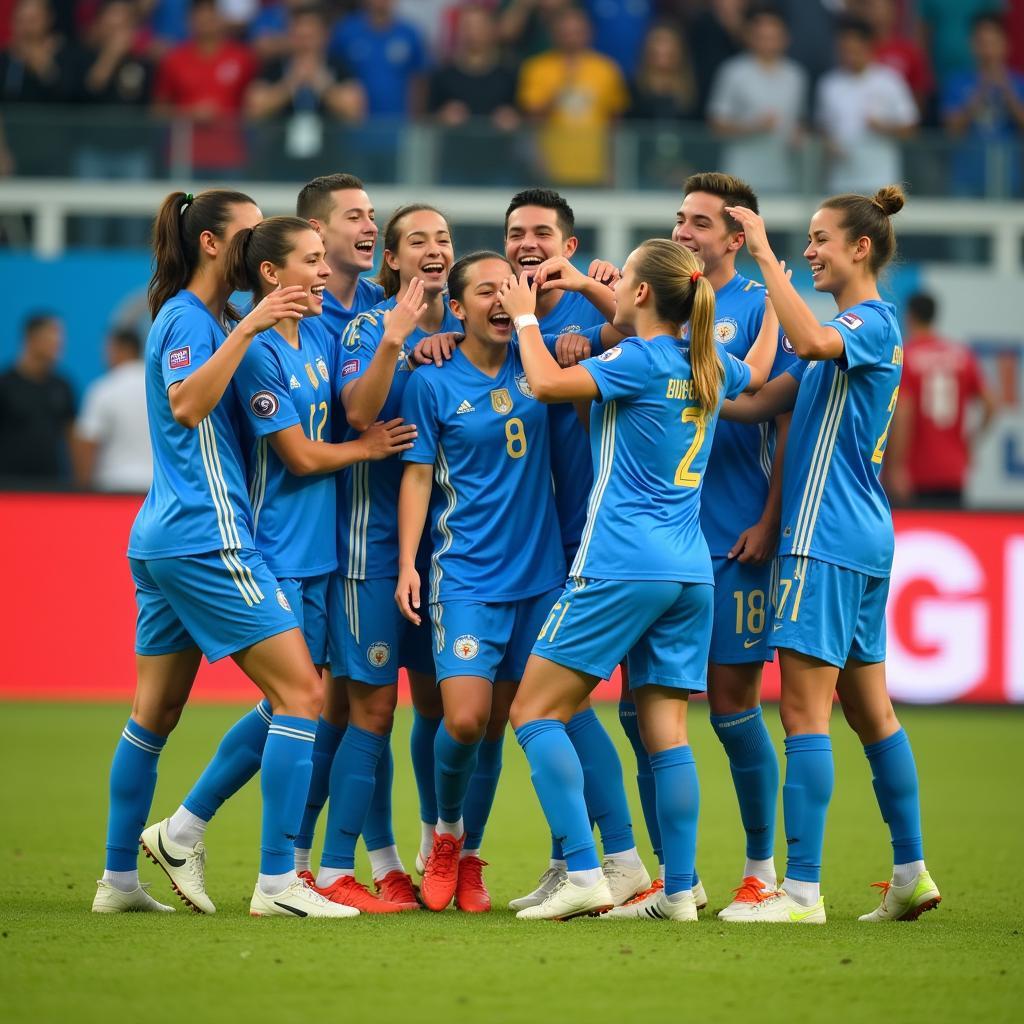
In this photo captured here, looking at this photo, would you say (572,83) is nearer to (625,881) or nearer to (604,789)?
(604,789)

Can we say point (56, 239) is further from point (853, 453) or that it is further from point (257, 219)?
point (853, 453)

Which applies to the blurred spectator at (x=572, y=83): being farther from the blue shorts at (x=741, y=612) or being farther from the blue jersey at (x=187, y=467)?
the blue jersey at (x=187, y=467)

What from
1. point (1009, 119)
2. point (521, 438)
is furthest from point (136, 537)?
point (1009, 119)

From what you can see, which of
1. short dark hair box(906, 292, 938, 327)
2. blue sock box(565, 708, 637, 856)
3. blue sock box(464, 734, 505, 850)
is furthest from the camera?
short dark hair box(906, 292, 938, 327)

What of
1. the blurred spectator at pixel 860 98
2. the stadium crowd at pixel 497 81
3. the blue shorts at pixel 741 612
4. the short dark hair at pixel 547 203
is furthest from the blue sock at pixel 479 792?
the blurred spectator at pixel 860 98

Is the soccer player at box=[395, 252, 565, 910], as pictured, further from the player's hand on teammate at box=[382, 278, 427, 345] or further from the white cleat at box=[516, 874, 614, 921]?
the white cleat at box=[516, 874, 614, 921]

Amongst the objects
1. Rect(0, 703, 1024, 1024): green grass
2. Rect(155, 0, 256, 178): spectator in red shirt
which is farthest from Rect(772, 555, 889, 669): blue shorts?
Rect(155, 0, 256, 178): spectator in red shirt

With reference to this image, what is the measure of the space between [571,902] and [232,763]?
124 cm

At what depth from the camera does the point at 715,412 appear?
5465 millimetres

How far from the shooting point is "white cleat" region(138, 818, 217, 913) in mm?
5559

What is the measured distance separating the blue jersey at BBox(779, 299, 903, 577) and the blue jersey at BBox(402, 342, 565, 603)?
0.83 metres

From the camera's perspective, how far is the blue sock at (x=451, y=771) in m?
5.68

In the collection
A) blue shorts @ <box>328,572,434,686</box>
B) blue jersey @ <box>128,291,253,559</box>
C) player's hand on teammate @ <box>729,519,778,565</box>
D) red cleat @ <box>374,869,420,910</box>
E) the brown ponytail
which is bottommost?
red cleat @ <box>374,869,420,910</box>

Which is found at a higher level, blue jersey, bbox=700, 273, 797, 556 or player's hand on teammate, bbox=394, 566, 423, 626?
blue jersey, bbox=700, 273, 797, 556
